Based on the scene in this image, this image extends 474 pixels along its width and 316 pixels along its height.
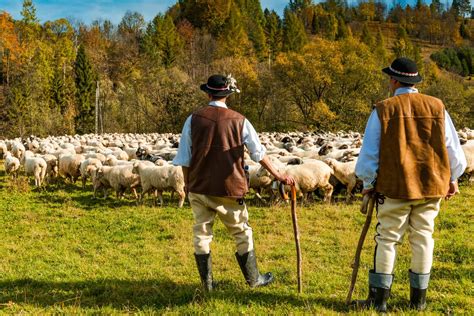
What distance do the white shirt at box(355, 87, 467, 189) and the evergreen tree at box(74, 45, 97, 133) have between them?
176ft

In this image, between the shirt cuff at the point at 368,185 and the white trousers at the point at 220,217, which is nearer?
the shirt cuff at the point at 368,185

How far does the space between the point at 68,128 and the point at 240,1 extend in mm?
67056

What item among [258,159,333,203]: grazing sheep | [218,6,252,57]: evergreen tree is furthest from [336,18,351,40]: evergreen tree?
[258,159,333,203]: grazing sheep

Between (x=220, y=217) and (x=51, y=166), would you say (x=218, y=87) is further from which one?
(x=51, y=166)

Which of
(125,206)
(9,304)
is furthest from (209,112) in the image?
(125,206)

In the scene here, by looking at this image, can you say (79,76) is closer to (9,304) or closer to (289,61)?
(289,61)

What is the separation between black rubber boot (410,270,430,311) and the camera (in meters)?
4.12

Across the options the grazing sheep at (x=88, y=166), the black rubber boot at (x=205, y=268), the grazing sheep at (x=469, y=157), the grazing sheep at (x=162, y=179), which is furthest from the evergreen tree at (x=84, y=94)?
the black rubber boot at (x=205, y=268)

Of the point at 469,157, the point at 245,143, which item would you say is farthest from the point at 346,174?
the point at 245,143

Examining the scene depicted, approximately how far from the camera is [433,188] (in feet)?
13.0

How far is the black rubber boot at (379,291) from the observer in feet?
13.5

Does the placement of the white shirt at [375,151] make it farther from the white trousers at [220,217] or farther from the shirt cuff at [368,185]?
the white trousers at [220,217]

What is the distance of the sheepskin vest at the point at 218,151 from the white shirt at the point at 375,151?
1349 millimetres

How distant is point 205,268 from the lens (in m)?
4.93
